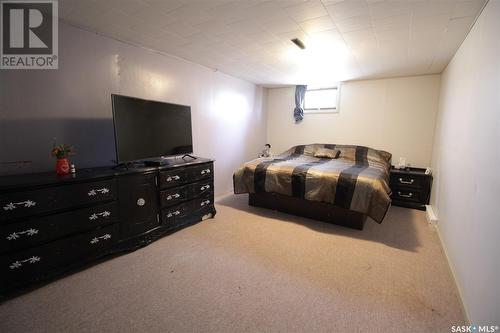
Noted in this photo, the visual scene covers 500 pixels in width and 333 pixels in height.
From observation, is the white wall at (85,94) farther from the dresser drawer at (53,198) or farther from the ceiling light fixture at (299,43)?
the ceiling light fixture at (299,43)

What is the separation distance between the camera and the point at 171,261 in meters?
2.15

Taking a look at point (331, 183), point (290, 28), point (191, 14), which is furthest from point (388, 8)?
point (331, 183)

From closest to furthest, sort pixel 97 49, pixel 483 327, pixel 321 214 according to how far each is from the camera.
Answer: pixel 483 327 < pixel 97 49 < pixel 321 214

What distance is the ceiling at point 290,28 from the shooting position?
1.85 meters

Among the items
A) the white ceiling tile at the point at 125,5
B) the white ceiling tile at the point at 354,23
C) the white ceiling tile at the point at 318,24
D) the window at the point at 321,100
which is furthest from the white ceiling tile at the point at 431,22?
the window at the point at 321,100

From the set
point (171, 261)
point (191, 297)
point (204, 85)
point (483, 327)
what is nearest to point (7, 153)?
point (171, 261)

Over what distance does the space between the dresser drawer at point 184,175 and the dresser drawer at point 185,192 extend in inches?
2.5

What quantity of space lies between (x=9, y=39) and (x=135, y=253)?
2.18 metres

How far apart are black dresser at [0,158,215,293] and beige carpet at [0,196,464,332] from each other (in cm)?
16

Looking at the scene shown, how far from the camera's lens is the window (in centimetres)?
472

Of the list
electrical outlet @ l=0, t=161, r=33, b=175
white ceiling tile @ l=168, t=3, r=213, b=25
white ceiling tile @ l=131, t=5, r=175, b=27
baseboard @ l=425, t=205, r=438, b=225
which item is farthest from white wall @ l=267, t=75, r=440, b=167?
electrical outlet @ l=0, t=161, r=33, b=175

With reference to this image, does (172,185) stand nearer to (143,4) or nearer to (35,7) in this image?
(143,4)

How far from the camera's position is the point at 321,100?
4871mm

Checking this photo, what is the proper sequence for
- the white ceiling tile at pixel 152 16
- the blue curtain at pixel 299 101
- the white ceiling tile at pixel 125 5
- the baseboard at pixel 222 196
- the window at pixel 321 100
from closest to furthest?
the white ceiling tile at pixel 125 5 → the white ceiling tile at pixel 152 16 → the baseboard at pixel 222 196 → the window at pixel 321 100 → the blue curtain at pixel 299 101
